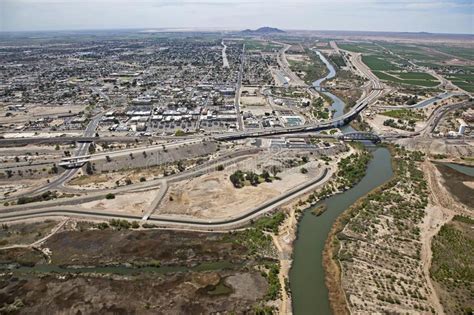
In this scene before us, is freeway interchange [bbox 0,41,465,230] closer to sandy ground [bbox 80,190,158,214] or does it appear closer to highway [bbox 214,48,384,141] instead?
highway [bbox 214,48,384,141]

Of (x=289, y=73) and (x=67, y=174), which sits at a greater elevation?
(x=289, y=73)

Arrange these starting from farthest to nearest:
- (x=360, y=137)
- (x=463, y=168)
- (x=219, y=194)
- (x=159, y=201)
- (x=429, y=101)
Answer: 1. (x=429, y=101)
2. (x=360, y=137)
3. (x=463, y=168)
4. (x=219, y=194)
5. (x=159, y=201)

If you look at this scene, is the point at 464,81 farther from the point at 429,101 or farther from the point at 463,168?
the point at 463,168

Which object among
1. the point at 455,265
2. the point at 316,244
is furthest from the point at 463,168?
the point at 316,244

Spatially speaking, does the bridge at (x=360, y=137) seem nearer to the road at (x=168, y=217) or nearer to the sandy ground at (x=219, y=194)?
the sandy ground at (x=219, y=194)

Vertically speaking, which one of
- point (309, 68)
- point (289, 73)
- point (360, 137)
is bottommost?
point (360, 137)

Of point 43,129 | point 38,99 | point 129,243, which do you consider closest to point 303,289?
point 129,243

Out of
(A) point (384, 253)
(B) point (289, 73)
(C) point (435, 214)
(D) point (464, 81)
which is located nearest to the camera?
(A) point (384, 253)

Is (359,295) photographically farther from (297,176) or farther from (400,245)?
(297,176)
